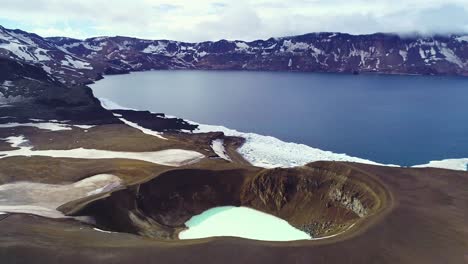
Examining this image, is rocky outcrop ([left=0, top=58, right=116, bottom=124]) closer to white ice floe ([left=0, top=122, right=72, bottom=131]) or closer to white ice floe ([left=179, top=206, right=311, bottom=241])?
white ice floe ([left=0, top=122, right=72, bottom=131])

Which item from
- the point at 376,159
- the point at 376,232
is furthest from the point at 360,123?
the point at 376,232

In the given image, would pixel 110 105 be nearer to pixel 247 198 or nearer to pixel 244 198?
pixel 244 198

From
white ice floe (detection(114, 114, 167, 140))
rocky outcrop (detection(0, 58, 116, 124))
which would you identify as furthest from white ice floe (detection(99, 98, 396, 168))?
rocky outcrop (detection(0, 58, 116, 124))

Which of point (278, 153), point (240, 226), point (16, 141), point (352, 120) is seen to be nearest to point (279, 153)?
point (278, 153)

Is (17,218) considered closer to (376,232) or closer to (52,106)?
(376,232)

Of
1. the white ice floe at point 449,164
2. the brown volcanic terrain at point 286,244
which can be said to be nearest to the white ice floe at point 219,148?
the white ice floe at point 449,164

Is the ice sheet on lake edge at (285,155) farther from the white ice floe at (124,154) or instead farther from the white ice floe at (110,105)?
the white ice floe at (110,105)
